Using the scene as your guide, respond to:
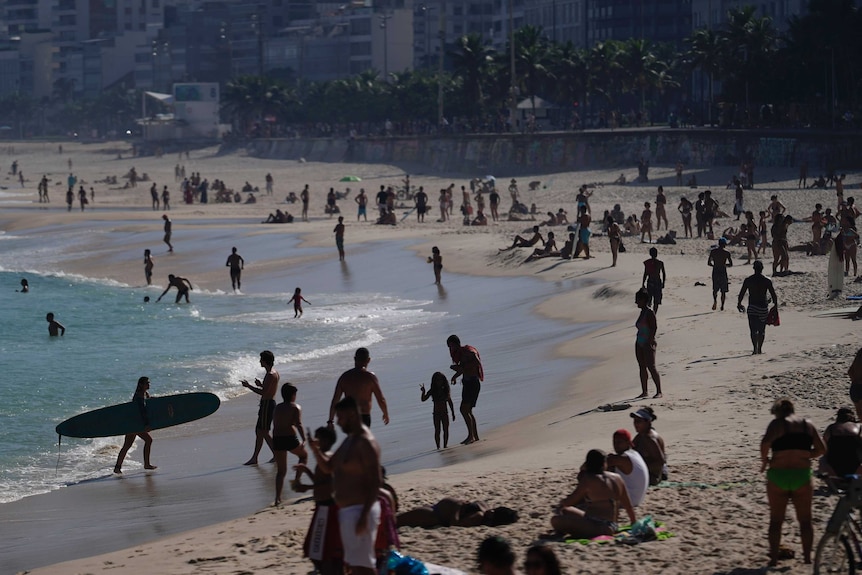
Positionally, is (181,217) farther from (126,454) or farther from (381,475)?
(381,475)

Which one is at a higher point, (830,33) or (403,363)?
(830,33)

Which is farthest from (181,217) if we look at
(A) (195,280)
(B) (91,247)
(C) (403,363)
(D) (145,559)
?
(D) (145,559)

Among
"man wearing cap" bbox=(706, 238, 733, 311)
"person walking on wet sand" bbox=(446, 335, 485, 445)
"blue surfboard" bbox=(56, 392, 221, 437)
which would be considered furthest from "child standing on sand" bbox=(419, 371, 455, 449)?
"man wearing cap" bbox=(706, 238, 733, 311)

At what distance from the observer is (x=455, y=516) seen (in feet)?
32.3

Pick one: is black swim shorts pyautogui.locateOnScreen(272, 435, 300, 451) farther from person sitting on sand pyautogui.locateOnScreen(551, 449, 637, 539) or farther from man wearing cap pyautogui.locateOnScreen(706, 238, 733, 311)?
man wearing cap pyautogui.locateOnScreen(706, 238, 733, 311)

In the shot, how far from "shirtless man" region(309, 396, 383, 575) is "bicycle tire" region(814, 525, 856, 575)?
274 cm

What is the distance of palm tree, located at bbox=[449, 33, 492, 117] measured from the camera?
268 ft

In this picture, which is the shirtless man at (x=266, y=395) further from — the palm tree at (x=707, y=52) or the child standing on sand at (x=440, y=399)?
the palm tree at (x=707, y=52)

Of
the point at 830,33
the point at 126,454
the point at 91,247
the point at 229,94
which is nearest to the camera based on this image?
the point at 126,454

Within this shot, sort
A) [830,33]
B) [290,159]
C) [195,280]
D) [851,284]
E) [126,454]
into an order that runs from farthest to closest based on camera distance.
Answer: [290,159] < [830,33] < [195,280] < [851,284] < [126,454]

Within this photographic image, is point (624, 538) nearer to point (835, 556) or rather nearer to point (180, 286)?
point (835, 556)

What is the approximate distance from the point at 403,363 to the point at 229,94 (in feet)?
318

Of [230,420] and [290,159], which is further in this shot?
[290,159]

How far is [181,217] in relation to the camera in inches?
2211
